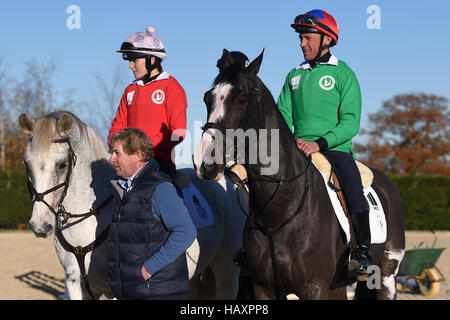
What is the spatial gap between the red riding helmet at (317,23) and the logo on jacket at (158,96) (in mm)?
1439

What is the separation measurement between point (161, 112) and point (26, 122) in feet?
4.34

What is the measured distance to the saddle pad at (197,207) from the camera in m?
5.32

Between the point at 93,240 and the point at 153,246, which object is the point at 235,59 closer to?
the point at 153,246

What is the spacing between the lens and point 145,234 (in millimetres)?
3471

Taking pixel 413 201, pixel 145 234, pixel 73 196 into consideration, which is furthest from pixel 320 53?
pixel 413 201

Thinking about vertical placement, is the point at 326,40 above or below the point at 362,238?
above

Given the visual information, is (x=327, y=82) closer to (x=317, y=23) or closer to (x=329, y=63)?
(x=329, y=63)

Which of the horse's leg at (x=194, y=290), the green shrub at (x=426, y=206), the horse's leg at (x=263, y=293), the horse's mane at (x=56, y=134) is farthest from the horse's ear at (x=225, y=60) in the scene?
the green shrub at (x=426, y=206)

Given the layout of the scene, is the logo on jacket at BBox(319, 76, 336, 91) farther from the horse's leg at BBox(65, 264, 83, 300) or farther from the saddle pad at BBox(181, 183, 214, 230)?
the horse's leg at BBox(65, 264, 83, 300)

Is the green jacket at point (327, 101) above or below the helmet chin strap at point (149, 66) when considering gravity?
below

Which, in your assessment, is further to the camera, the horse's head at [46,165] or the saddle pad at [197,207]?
the saddle pad at [197,207]

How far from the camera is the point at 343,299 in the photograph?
14.4 feet

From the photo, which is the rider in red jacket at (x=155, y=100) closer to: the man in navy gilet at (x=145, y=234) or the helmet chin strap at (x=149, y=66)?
the helmet chin strap at (x=149, y=66)

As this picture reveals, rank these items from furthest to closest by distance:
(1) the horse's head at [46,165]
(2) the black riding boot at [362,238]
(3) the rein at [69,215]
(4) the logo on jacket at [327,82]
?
1. (4) the logo on jacket at [327,82]
2. (2) the black riding boot at [362,238]
3. (3) the rein at [69,215]
4. (1) the horse's head at [46,165]
